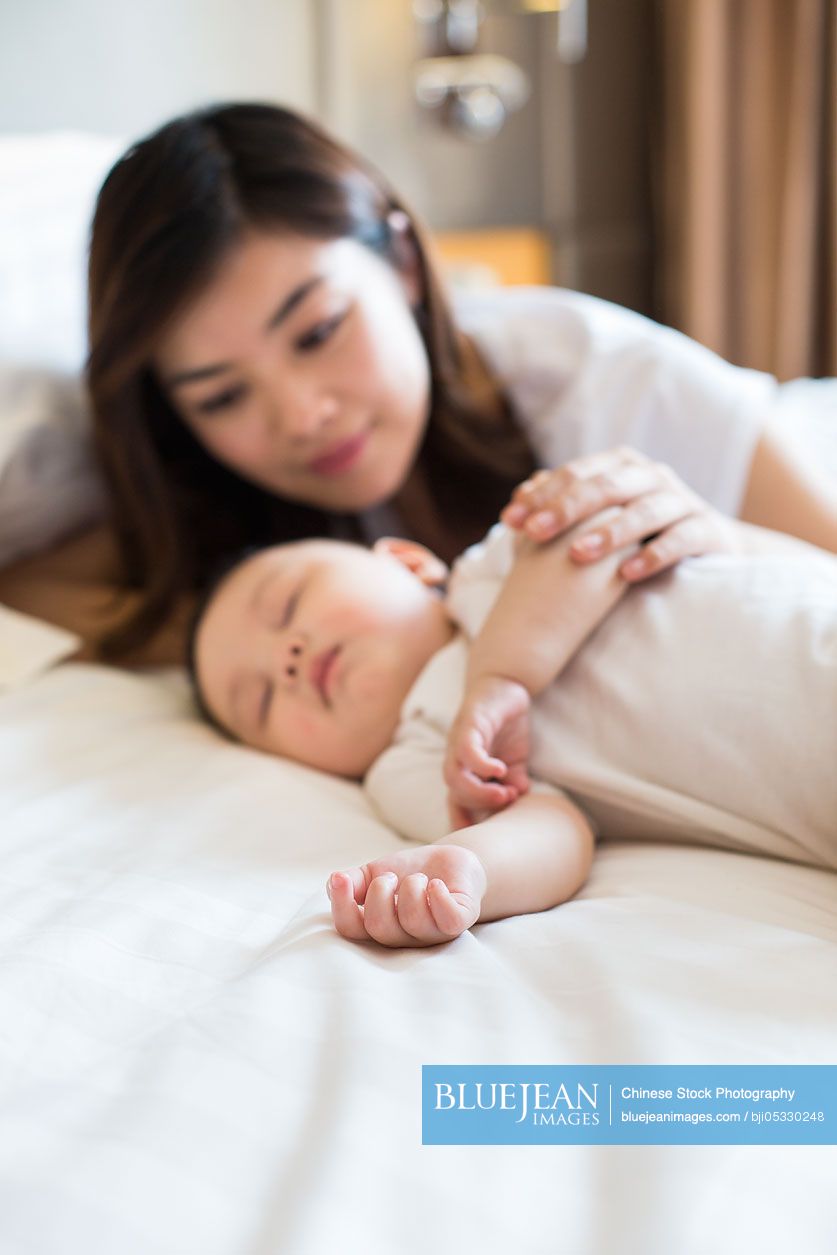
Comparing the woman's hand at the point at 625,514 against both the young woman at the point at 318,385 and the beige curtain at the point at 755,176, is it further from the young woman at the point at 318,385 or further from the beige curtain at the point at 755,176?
the beige curtain at the point at 755,176

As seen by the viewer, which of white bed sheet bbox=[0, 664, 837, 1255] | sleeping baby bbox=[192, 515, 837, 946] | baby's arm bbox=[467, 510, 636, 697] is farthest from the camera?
baby's arm bbox=[467, 510, 636, 697]

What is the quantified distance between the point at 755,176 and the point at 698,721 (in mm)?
2247

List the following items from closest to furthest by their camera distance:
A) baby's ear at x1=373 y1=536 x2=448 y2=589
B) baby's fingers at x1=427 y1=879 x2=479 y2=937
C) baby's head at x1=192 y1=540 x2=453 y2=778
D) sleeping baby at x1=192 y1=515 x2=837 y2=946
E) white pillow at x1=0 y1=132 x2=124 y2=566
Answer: baby's fingers at x1=427 y1=879 x2=479 y2=937 < sleeping baby at x1=192 y1=515 x2=837 y2=946 < baby's head at x1=192 y1=540 x2=453 y2=778 < baby's ear at x1=373 y1=536 x2=448 y2=589 < white pillow at x1=0 y1=132 x2=124 y2=566

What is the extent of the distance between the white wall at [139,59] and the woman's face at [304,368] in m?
0.70

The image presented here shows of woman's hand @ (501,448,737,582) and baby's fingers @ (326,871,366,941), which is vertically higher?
woman's hand @ (501,448,737,582)

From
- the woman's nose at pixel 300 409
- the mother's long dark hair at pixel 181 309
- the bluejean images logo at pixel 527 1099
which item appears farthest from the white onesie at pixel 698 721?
the mother's long dark hair at pixel 181 309

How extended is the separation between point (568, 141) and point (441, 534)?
1.75 meters

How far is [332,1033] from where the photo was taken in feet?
1.65

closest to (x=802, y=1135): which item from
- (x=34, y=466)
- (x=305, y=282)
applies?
(x=305, y=282)

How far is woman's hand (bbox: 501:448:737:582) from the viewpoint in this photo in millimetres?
861

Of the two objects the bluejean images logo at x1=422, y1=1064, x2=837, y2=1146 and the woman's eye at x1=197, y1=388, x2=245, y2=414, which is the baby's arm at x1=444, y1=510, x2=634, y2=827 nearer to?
the bluejean images logo at x1=422, y1=1064, x2=837, y2=1146

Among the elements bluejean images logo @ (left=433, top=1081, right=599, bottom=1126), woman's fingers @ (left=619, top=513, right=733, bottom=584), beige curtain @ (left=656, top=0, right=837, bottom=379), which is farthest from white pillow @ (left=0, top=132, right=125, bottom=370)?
beige curtain @ (left=656, top=0, right=837, bottom=379)

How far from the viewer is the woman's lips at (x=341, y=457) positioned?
1302mm

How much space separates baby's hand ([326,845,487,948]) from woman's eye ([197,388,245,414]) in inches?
30.3
